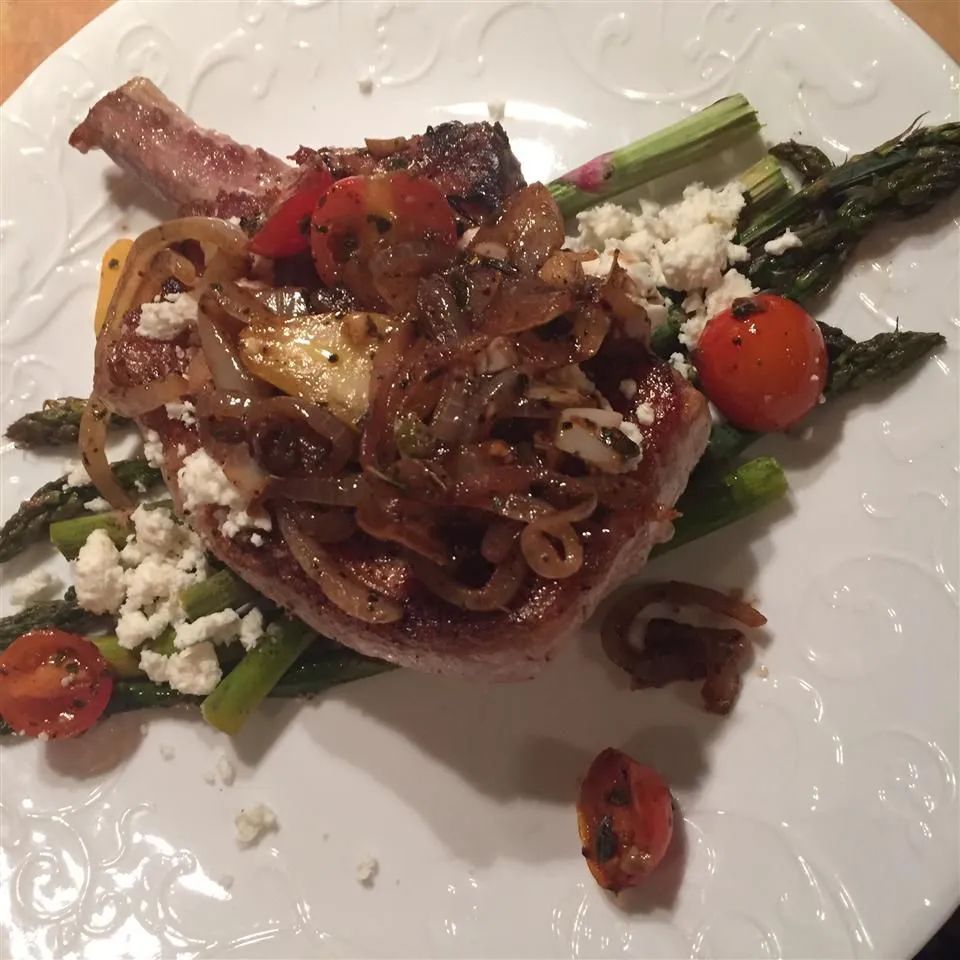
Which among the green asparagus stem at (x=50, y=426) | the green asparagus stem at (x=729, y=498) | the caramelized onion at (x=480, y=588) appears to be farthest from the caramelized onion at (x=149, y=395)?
the green asparagus stem at (x=729, y=498)

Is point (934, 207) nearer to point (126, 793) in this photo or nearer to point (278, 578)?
point (278, 578)

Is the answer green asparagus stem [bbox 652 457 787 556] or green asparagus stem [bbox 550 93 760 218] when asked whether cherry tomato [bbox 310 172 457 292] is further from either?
green asparagus stem [bbox 652 457 787 556]

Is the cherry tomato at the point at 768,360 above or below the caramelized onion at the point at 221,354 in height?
below

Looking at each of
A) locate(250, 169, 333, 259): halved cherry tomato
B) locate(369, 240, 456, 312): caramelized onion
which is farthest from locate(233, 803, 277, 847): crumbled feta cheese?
locate(250, 169, 333, 259): halved cherry tomato

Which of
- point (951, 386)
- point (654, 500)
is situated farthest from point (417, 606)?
point (951, 386)

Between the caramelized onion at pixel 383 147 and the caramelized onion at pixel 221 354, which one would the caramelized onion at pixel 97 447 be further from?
the caramelized onion at pixel 383 147

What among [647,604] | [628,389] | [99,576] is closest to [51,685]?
[99,576]

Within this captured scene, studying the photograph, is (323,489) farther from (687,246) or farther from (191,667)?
(687,246)
